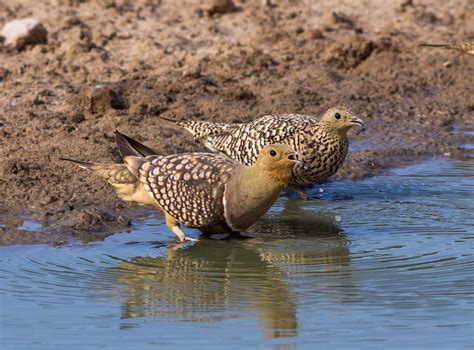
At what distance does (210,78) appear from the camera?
42.3 feet

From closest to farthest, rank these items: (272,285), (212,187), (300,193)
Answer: (272,285) → (212,187) → (300,193)

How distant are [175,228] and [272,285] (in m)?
1.33

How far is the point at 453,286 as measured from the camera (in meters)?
7.83

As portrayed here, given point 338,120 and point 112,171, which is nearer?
point 112,171

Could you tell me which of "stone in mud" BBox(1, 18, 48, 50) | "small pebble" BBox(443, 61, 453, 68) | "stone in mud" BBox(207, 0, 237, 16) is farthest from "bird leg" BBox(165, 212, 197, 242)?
"small pebble" BBox(443, 61, 453, 68)

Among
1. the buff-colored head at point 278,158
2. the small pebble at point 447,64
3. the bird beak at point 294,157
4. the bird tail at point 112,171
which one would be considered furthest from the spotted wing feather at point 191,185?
the small pebble at point 447,64

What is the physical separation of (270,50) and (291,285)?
621 centimetres

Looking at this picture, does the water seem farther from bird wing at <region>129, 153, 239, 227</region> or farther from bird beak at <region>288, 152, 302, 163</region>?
bird beak at <region>288, 152, 302, 163</region>

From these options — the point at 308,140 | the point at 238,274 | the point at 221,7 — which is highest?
the point at 221,7

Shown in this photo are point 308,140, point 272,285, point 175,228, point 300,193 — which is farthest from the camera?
point 300,193

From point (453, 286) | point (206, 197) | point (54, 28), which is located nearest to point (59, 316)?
point (206, 197)

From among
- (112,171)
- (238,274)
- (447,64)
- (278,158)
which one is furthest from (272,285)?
(447,64)

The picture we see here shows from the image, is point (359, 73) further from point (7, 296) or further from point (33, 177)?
point (7, 296)

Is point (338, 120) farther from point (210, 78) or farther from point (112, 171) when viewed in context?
point (210, 78)
